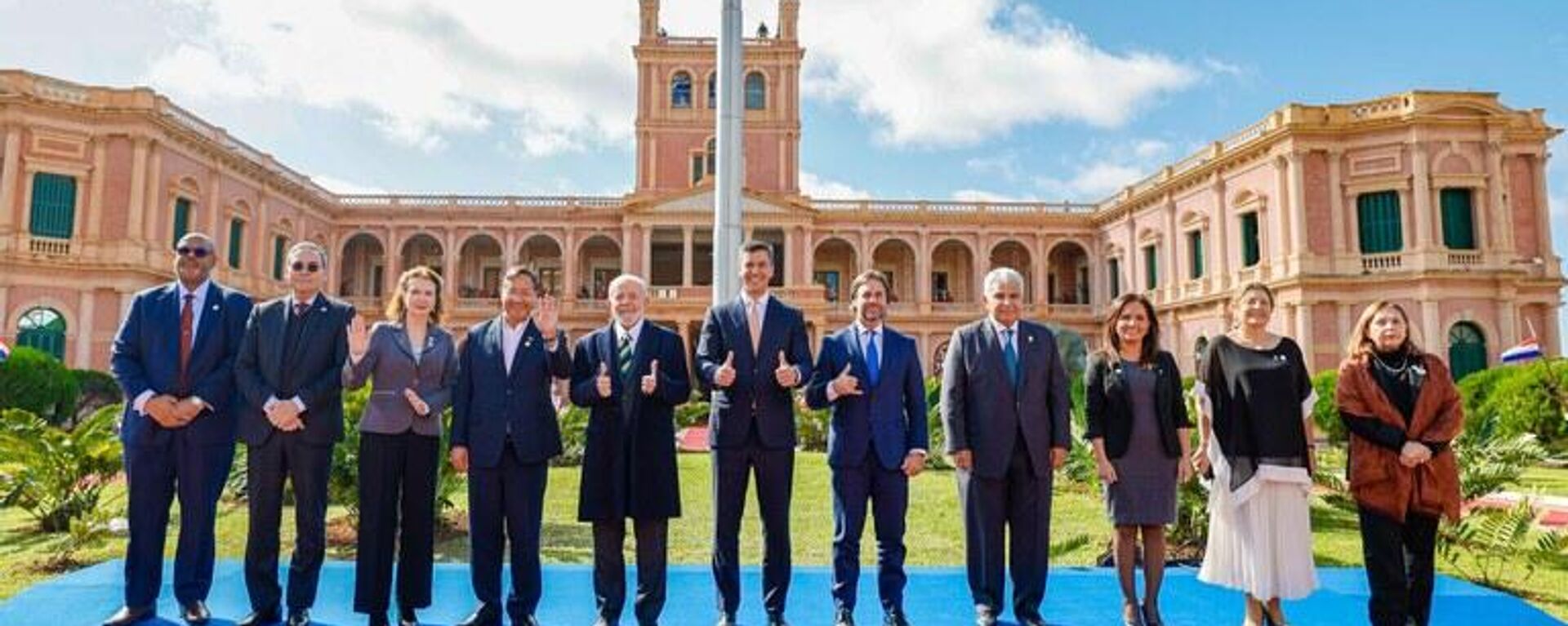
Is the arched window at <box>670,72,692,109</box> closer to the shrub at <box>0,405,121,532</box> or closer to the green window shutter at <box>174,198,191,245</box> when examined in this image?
the green window shutter at <box>174,198,191,245</box>

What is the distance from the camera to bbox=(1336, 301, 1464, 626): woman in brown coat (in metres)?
4.22

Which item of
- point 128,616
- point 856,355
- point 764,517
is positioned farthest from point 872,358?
point 128,616

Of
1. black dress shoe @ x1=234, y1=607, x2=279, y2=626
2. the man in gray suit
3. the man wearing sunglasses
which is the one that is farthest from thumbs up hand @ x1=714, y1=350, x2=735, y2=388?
black dress shoe @ x1=234, y1=607, x2=279, y2=626

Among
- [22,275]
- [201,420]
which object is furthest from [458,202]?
[201,420]

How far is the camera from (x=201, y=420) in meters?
4.43

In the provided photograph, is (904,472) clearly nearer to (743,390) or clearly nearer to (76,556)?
(743,390)

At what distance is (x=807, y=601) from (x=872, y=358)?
4.66ft

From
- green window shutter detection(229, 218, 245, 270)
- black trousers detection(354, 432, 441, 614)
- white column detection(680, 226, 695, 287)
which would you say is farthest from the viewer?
white column detection(680, 226, 695, 287)

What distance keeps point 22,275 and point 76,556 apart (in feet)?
66.8

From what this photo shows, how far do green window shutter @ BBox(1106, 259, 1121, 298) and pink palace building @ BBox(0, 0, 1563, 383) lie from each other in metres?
0.12

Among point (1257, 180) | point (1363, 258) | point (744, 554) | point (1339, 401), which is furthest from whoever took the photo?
point (1257, 180)

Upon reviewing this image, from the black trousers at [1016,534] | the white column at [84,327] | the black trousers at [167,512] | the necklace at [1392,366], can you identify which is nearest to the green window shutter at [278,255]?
the white column at [84,327]

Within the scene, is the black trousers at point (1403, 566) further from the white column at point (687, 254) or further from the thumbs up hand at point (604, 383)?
the white column at point (687, 254)

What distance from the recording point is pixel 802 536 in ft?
26.1
